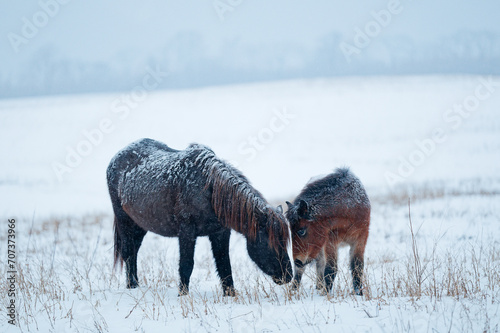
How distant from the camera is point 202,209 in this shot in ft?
14.9

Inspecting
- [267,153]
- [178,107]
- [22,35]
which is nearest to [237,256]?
[22,35]

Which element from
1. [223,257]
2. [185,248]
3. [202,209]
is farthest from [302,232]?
[185,248]

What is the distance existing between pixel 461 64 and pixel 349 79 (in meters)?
14.0

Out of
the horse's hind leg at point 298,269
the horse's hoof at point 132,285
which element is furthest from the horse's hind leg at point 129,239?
the horse's hind leg at point 298,269

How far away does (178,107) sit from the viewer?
4259 cm

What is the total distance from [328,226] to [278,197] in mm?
10326

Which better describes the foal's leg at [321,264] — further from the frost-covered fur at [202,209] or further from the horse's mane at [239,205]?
the horse's mane at [239,205]

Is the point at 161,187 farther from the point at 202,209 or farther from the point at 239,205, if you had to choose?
the point at 239,205

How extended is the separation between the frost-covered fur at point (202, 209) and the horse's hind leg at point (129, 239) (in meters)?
0.02

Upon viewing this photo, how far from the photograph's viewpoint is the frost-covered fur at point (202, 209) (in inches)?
171

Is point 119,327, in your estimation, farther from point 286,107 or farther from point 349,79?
point 349,79

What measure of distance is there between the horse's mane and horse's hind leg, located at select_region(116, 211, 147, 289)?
2.01 m

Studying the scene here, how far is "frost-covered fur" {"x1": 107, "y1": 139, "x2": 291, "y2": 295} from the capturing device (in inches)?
171

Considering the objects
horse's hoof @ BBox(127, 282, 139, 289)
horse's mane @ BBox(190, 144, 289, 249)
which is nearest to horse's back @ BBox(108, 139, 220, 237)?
horse's mane @ BBox(190, 144, 289, 249)
